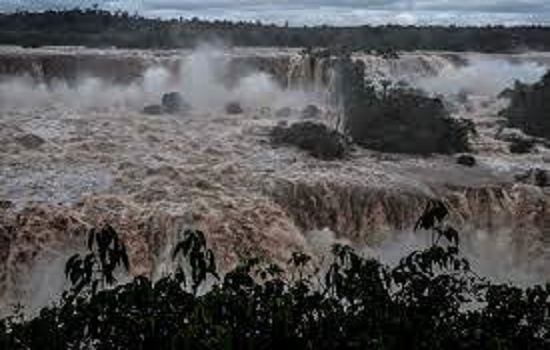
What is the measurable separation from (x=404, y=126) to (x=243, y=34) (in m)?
29.7

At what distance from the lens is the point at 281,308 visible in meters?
5.35

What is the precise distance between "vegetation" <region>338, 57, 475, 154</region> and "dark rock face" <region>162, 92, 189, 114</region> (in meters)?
5.35

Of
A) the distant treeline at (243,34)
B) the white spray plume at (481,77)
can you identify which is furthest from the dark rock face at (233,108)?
the distant treeline at (243,34)

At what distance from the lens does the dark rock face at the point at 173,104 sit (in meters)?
28.3

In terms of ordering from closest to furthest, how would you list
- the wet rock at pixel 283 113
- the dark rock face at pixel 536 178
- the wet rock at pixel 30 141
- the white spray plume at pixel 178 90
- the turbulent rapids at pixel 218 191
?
the turbulent rapids at pixel 218 191 → the dark rock face at pixel 536 178 → the wet rock at pixel 30 141 → the wet rock at pixel 283 113 → the white spray plume at pixel 178 90

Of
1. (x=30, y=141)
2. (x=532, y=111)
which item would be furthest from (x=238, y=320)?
(x=532, y=111)

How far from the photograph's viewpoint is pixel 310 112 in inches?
1154

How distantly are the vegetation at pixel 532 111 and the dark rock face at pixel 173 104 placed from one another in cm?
1030

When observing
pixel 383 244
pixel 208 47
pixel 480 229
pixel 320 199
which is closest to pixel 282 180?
pixel 320 199

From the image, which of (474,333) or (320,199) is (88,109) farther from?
(474,333)

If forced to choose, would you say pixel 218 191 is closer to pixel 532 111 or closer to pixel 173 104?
pixel 173 104

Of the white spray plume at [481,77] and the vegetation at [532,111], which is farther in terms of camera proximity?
the white spray plume at [481,77]

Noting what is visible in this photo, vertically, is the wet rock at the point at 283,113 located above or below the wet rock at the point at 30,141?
below

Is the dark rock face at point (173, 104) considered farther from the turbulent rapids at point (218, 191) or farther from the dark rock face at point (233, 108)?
the dark rock face at point (233, 108)
